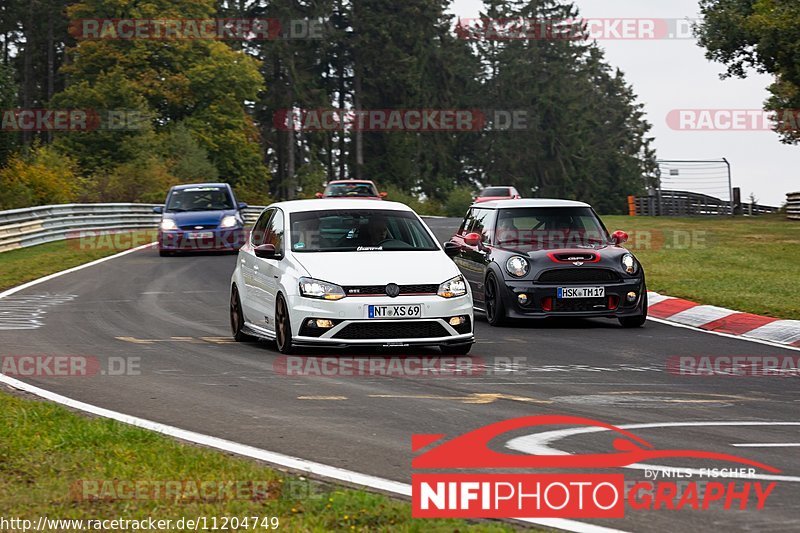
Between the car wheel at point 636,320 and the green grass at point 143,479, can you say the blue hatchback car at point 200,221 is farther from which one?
Result: the green grass at point 143,479

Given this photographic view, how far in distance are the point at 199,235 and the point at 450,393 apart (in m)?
21.5

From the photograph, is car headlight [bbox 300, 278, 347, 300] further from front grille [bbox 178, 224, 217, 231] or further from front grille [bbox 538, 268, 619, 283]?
front grille [bbox 178, 224, 217, 231]

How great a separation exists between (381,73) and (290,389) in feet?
256

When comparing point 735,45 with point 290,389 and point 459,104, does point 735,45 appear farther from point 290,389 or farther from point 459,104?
point 459,104

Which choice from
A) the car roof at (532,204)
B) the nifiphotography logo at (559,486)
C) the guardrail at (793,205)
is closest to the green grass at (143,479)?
the nifiphotography logo at (559,486)

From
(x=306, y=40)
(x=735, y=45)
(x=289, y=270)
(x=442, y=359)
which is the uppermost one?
(x=306, y=40)

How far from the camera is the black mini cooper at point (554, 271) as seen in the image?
16516mm

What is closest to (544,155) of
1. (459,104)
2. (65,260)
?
(459,104)

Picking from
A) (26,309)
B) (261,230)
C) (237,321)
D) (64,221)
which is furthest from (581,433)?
(64,221)

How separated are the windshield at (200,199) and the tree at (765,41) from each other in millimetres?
14854

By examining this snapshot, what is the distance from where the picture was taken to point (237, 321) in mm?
15055

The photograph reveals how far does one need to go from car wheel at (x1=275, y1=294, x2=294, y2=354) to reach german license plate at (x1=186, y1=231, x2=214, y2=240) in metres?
18.0

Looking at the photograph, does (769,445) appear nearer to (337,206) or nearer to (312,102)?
(337,206)

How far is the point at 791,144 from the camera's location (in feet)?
179
